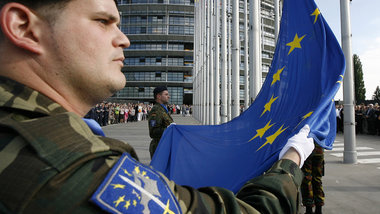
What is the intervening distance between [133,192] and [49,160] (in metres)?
0.20

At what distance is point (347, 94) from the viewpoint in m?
5.90

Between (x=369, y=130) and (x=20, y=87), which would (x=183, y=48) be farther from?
(x=20, y=87)

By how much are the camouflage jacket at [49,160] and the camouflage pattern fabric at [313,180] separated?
2894 mm

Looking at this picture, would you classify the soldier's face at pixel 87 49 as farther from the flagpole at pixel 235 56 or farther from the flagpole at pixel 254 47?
the flagpole at pixel 235 56

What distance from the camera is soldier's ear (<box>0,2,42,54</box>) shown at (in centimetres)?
68

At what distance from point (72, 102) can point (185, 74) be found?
173ft

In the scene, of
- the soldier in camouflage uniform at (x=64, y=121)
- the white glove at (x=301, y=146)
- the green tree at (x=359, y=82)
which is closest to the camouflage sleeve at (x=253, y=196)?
the soldier in camouflage uniform at (x=64, y=121)

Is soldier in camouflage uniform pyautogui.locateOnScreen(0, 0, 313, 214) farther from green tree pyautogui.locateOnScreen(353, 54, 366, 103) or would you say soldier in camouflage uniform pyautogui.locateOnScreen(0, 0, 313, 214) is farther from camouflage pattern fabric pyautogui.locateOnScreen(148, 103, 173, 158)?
green tree pyautogui.locateOnScreen(353, 54, 366, 103)

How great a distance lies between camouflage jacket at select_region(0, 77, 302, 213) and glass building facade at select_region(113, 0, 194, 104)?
51.1 meters

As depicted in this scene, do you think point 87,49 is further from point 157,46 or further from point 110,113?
point 157,46

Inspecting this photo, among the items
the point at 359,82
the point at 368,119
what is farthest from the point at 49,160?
the point at 359,82

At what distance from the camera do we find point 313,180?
3184 millimetres

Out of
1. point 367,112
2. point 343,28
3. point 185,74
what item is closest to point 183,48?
point 185,74

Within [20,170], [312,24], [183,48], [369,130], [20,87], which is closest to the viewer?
Answer: [20,170]
